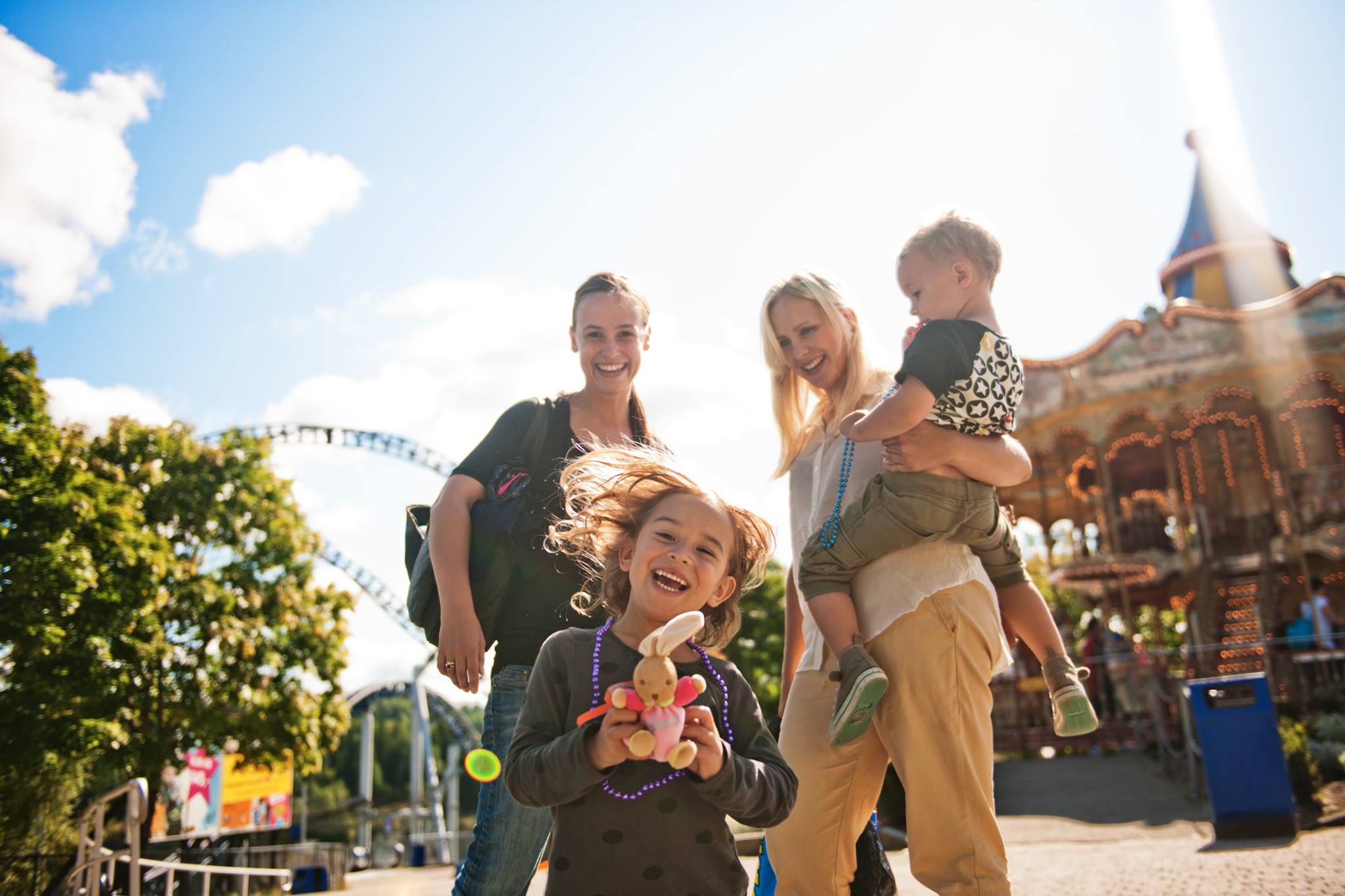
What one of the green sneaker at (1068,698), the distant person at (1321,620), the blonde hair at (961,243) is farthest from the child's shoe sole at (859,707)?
the distant person at (1321,620)

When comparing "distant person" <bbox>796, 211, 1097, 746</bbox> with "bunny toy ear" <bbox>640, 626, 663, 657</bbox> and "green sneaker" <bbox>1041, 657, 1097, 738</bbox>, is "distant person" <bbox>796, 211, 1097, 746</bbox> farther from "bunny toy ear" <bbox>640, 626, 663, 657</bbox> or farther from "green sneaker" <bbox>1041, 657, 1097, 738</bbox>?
"bunny toy ear" <bbox>640, 626, 663, 657</bbox>

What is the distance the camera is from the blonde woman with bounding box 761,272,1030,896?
247 cm

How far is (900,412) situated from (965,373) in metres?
0.22

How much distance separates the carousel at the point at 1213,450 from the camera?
18.6 meters

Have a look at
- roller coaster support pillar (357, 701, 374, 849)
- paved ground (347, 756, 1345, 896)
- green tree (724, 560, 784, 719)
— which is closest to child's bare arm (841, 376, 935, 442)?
paved ground (347, 756, 1345, 896)

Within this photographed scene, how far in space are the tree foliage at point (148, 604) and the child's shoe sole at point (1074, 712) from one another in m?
14.9

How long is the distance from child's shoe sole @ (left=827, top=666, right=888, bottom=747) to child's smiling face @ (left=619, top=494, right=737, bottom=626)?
0.43 m

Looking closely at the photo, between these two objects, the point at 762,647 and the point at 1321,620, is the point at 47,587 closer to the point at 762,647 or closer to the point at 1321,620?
the point at 1321,620

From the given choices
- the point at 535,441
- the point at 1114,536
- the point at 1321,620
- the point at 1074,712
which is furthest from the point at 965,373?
the point at 1114,536

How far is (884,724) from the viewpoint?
263 centimetres

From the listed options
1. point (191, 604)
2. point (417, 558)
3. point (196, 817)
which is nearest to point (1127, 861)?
point (417, 558)

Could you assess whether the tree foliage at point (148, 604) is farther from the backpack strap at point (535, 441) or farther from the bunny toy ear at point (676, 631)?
the bunny toy ear at point (676, 631)

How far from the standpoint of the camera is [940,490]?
264 centimetres

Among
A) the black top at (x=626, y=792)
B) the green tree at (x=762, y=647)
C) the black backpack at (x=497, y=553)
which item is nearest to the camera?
the black top at (x=626, y=792)
